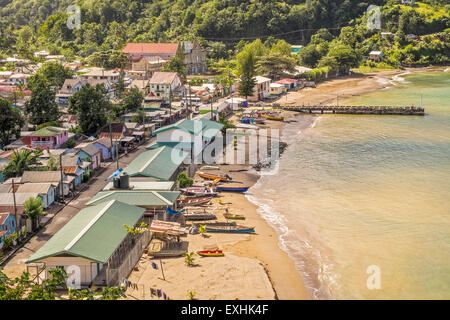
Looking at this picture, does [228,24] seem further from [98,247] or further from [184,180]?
[98,247]

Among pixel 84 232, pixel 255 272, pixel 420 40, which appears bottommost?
pixel 255 272

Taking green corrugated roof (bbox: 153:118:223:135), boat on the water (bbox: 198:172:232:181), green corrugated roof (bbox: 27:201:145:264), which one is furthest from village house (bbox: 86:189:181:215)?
green corrugated roof (bbox: 153:118:223:135)

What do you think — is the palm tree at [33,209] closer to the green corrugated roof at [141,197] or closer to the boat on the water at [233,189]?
the green corrugated roof at [141,197]

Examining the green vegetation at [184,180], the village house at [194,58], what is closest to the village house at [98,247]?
the green vegetation at [184,180]

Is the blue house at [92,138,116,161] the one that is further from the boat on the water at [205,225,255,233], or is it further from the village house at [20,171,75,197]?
the boat on the water at [205,225,255,233]

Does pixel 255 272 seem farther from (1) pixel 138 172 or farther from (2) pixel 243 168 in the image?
(2) pixel 243 168
